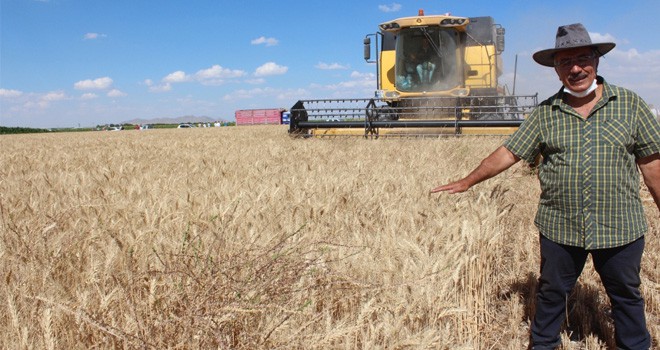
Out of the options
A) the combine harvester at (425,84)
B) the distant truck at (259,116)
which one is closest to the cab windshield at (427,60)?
the combine harvester at (425,84)

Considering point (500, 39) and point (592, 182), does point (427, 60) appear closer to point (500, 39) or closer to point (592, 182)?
point (500, 39)

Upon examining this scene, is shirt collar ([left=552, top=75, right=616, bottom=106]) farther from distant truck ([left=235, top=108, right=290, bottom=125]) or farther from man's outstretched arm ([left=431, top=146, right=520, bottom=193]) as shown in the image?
distant truck ([left=235, top=108, right=290, bottom=125])

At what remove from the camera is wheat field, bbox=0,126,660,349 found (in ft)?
5.16

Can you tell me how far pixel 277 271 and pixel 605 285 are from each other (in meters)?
1.40

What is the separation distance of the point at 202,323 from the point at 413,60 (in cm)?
1052

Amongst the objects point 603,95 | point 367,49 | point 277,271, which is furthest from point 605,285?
point 367,49

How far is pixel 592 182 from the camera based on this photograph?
216 centimetres

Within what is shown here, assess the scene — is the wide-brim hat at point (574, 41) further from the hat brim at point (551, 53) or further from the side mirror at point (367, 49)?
the side mirror at point (367, 49)

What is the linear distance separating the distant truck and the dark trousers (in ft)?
190

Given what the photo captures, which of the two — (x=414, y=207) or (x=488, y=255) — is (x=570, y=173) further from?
(x=414, y=207)

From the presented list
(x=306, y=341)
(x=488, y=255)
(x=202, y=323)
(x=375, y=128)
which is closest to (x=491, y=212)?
(x=488, y=255)

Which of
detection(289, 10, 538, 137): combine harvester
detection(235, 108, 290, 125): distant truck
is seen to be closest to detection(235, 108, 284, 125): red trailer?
detection(235, 108, 290, 125): distant truck

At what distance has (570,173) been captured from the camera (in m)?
2.20

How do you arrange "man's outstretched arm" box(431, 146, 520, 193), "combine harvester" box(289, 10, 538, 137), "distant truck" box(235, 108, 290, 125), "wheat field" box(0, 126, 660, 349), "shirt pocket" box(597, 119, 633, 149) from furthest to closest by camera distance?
"distant truck" box(235, 108, 290, 125)
"combine harvester" box(289, 10, 538, 137)
"man's outstretched arm" box(431, 146, 520, 193)
"shirt pocket" box(597, 119, 633, 149)
"wheat field" box(0, 126, 660, 349)
